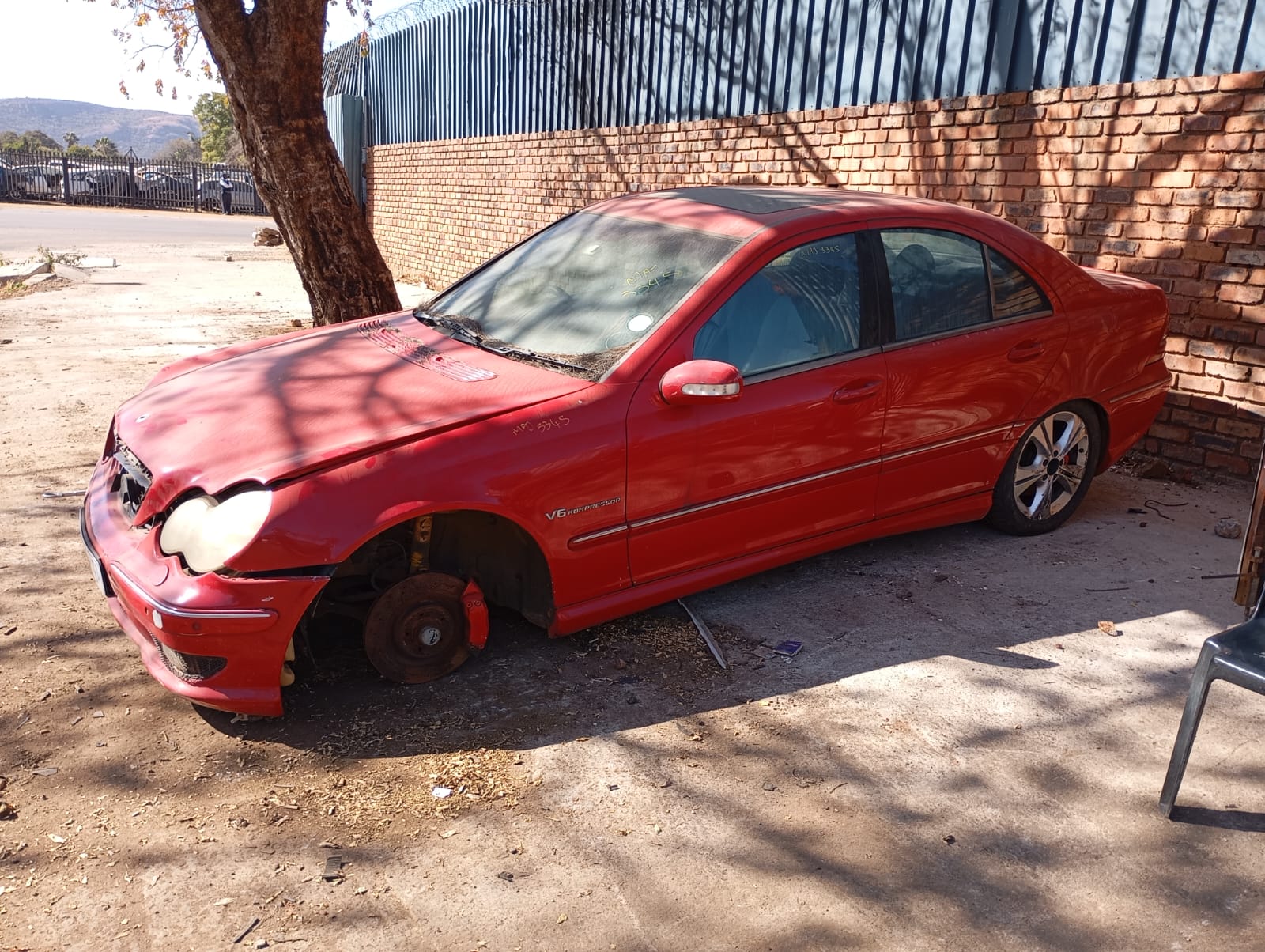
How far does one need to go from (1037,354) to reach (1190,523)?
1643 mm

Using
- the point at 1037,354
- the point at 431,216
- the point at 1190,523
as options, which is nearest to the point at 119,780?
the point at 1037,354

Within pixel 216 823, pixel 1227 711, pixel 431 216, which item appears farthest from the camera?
pixel 431 216

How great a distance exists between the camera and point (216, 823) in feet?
9.75

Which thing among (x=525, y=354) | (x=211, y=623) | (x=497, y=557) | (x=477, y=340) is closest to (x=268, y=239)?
(x=477, y=340)

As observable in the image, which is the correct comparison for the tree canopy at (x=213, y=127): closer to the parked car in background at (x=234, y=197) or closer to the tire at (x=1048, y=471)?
the parked car in background at (x=234, y=197)

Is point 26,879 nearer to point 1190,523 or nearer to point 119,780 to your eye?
point 119,780

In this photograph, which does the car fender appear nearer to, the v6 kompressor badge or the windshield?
the v6 kompressor badge

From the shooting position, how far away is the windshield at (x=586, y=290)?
4047 mm

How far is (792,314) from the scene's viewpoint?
4.20m

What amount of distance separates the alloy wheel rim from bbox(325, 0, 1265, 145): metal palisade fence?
8.01 ft

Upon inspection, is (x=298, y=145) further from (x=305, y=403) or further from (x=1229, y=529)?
(x=1229, y=529)

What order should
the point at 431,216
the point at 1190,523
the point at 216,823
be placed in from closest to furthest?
the point at 216,823 < the point at 1190,523 < the point at 431,216

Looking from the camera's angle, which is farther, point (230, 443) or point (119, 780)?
point (230, 443)

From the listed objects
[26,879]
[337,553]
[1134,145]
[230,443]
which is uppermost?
[1134,145]
